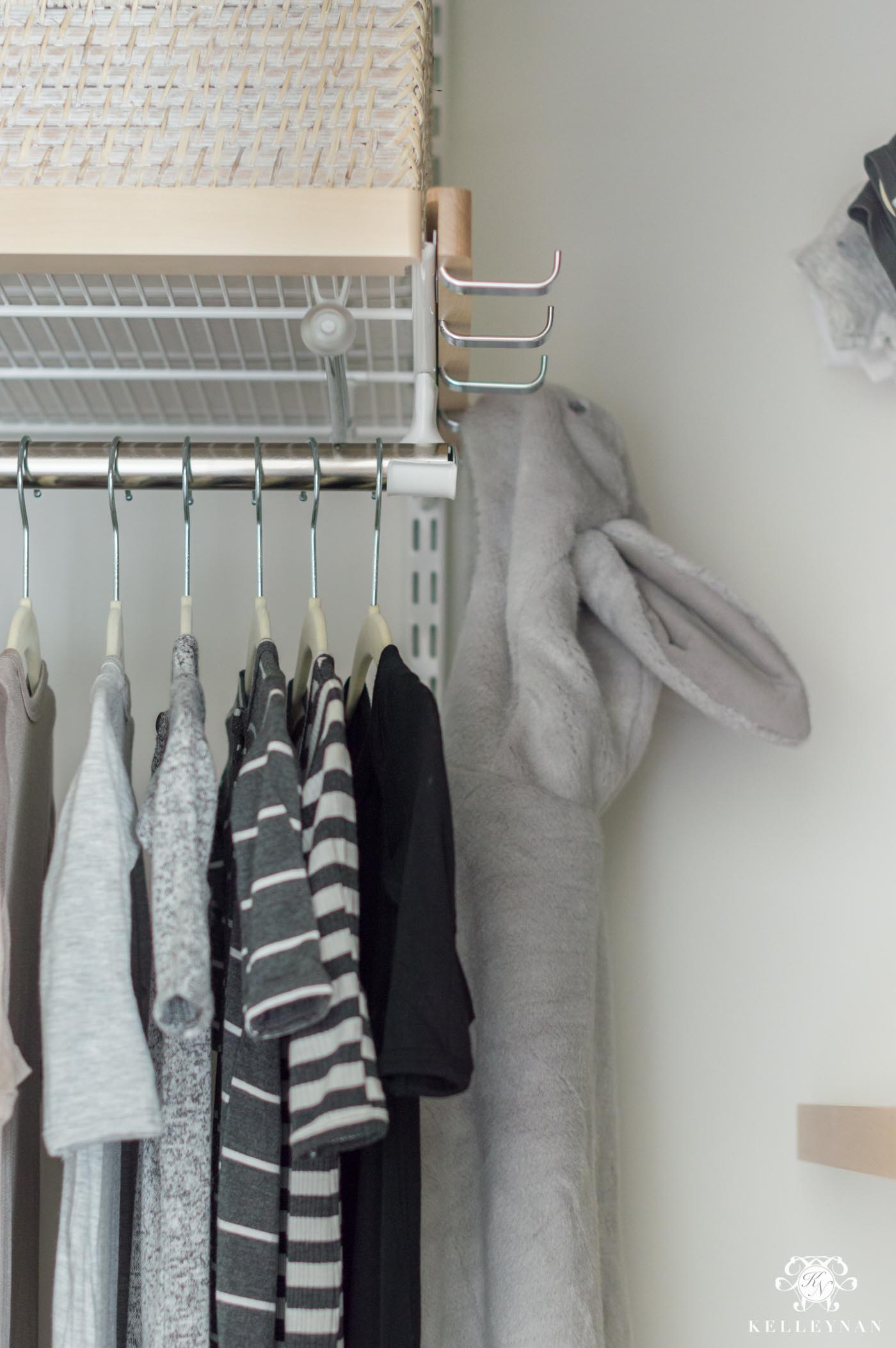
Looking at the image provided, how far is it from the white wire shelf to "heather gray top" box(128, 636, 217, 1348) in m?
0.34

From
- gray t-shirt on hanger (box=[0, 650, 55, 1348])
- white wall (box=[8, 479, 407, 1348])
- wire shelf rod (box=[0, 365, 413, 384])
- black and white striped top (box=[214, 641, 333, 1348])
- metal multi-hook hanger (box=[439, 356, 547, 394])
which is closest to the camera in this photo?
black and white striped top (box=[214, 641, 333, 1348])

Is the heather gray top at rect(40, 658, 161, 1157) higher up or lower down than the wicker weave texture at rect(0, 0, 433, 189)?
lower down

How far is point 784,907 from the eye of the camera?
1.08 m

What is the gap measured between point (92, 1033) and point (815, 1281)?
2.45ft

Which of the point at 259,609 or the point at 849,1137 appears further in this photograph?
the point at 849,1137

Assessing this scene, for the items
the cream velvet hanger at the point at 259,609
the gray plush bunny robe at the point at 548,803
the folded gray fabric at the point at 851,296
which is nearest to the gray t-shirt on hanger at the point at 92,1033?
the cream velvet hanger at the point at 259,609

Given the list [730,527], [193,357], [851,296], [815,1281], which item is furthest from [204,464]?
[815,1281]

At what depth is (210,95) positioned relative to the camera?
2.64 feet

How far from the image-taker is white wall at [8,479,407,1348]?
112 centimetres

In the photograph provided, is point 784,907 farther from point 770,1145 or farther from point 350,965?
point 350,965

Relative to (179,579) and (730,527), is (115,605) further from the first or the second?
(730,527)

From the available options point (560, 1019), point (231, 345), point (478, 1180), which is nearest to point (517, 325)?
point (231, 345)

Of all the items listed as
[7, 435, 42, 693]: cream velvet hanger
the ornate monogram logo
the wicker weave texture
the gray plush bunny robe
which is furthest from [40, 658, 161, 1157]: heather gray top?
the ornate monogram logo

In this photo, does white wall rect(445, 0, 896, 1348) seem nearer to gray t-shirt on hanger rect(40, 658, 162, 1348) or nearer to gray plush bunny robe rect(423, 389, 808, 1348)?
gray plush bunny robe rect(423, 389, 808, 1348)
